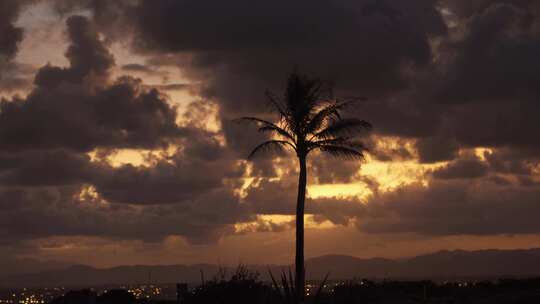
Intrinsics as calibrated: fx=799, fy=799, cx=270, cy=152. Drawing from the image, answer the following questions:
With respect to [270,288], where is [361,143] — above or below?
above

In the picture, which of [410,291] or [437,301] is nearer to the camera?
[437,301]

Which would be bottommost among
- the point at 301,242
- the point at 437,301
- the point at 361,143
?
the point at 437,301

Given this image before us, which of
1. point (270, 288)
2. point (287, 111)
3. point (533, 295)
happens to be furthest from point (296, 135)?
point (533, 295)

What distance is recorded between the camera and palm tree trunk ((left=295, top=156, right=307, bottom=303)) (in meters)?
36.3

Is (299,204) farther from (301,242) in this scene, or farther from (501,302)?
(501,302)

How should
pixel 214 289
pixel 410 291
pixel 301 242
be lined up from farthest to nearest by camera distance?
pixel 410 291 → pixel 301 242 → pixel 214 289

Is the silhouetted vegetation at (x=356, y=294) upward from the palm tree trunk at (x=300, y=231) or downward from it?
downward

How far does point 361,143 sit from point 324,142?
180 centimetres

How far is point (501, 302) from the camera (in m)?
36.0

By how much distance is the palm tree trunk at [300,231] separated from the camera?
36.3 meters

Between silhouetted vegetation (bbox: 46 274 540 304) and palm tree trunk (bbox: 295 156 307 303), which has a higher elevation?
palm tree trunk (bbox: 295 156 307 303)

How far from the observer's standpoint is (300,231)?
39.0 m

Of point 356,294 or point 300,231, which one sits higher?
point 300,231

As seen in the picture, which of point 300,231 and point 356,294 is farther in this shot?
point 356,294
